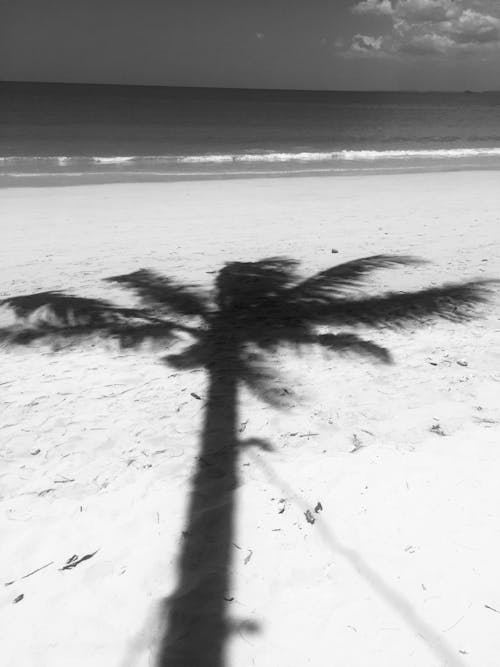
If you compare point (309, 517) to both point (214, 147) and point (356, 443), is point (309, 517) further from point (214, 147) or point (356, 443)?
point (214, 147)

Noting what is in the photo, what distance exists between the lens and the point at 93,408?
4.23 m

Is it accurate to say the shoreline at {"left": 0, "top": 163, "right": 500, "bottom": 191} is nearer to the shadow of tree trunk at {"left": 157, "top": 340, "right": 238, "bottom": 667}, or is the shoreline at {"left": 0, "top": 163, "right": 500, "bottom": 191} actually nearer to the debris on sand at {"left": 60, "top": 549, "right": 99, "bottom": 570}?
the shadow of tree trunk at {"left": 157, "top": 340, "right": 238, "bottom": 667}

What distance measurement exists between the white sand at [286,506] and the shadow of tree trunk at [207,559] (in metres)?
0.06

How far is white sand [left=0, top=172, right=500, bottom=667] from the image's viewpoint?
2.41 meters

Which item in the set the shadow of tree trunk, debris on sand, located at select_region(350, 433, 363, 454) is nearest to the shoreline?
the shadow of tree trunk

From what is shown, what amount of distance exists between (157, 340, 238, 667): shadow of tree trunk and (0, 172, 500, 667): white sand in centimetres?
6

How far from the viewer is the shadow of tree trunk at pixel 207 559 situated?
7.69 feet

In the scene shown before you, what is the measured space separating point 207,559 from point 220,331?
2879mm

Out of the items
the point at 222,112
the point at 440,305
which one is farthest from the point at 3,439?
the point at 222,112

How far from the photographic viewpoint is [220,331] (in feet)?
17.9

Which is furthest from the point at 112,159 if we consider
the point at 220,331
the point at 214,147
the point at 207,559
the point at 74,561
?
the point at 207,559

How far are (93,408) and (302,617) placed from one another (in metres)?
2.31

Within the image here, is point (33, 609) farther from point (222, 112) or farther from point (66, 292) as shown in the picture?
point (222, 112)

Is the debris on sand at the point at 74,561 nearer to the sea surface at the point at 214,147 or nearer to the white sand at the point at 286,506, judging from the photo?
the white sand at the point at 286,506
